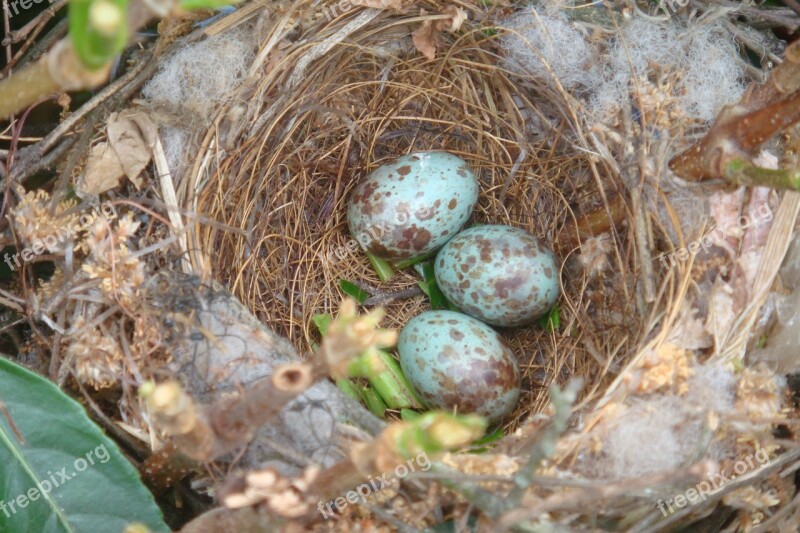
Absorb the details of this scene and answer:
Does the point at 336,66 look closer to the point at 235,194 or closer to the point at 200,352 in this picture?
the point at 235,194

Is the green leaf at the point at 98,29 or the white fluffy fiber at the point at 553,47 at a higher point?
the green leaf at the point at 98,29

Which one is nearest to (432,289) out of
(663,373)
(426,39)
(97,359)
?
(426,39)

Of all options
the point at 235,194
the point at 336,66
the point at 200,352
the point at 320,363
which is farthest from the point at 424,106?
the point at 320,363

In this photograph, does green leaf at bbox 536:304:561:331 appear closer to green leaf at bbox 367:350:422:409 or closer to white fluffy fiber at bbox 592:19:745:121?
green leaf at bbox 367:350:422:409

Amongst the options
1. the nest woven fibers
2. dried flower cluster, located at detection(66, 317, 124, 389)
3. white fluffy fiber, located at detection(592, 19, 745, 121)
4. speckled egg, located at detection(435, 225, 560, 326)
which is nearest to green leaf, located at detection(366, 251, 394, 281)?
the nest woven fibers

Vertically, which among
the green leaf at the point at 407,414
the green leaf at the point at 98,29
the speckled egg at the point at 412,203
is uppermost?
the green leaf at the point at 98,29

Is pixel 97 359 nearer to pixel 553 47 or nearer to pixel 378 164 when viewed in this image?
pixel 378 164

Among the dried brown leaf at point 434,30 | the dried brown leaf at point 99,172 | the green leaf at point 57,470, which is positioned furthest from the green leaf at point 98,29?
the dried brown leaf at point 434,30

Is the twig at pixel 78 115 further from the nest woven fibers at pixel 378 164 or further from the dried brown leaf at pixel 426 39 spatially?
the dried brown leaf at pixel 426 39
